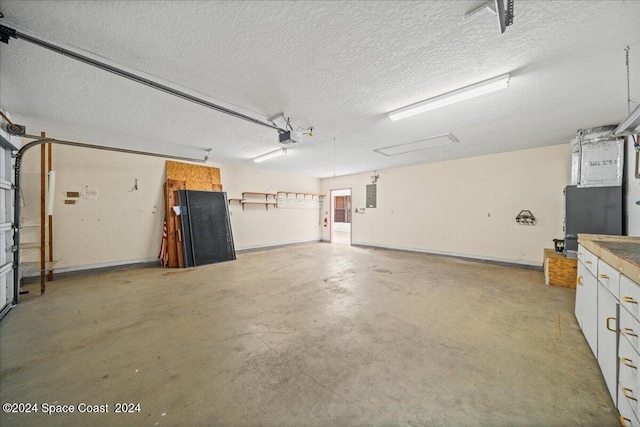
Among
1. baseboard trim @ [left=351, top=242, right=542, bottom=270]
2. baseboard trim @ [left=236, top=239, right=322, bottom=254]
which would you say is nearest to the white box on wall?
baseboard trim @ [left=351, top=242, right=542, bottom=270]

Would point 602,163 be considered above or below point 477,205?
above

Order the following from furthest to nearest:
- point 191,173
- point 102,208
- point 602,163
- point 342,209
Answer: point 342,209 < point 191,173 < point 102,208 < point 602,163

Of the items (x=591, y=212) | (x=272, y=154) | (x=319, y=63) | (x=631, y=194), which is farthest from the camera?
(x=272, y=154)

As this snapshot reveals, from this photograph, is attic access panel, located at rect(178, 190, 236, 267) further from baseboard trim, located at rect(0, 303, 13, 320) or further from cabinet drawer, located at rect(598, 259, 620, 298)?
cabinet drawer, located at rect(598, 259, 620, 298)

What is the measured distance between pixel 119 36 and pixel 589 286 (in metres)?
4.46

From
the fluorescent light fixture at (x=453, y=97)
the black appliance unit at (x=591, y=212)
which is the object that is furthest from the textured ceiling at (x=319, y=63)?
the black appliance unit at (x=591, y=212)

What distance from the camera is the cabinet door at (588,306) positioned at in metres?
1.78

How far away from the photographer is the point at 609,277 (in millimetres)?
1499

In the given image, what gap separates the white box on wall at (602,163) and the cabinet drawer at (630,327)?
11.3ft

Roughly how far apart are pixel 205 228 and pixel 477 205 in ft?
21.8

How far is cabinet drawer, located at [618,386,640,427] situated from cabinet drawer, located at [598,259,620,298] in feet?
1.86

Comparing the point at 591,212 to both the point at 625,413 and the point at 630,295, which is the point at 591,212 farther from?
the point at 625,413

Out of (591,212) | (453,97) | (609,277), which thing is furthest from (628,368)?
(591,212)

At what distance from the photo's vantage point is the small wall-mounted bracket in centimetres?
470
